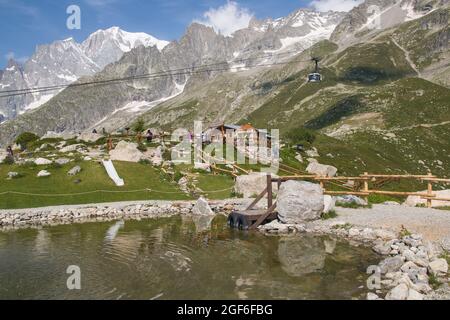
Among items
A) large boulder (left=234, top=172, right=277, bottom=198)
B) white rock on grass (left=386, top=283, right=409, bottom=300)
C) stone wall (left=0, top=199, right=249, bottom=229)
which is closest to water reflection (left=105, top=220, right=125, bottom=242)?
stone wall (left=0, top=199, right=249, bottom=229)

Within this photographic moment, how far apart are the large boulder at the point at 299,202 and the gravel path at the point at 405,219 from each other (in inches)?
68.8

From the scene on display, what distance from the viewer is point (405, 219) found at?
2716 centimetres

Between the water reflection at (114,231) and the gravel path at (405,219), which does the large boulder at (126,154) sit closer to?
the water reflection at (114,231)

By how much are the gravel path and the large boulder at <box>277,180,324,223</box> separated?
68.8 inches

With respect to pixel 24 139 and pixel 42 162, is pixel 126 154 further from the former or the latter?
pixel 24 139

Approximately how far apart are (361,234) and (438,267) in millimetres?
7873

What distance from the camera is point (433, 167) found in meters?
132

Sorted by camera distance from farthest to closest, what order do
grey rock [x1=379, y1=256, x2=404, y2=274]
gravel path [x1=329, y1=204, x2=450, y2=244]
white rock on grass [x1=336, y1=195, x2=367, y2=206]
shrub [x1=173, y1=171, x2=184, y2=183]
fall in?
1. shrub [x1=173, y1=171, x2=184, y2=183]
2. white rock on grass [x1=336, y1=195, x2=367, y2=206]
3. gravel path [x1=329, y1=204, x2=450, y2=244]
4. grey rock [x1=379, y1=256, x2=404, y2=274]

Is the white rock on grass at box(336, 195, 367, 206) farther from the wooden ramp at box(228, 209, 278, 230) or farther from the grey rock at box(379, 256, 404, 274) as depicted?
the grey rock at box(379, 256, 404, 274)

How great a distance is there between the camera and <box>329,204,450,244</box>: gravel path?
78.5 feet

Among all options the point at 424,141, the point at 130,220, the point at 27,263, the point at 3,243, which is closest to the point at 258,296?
the point at 27,263

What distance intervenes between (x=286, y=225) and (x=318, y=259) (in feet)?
24.7

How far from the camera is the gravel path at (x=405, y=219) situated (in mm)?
A: 23938
